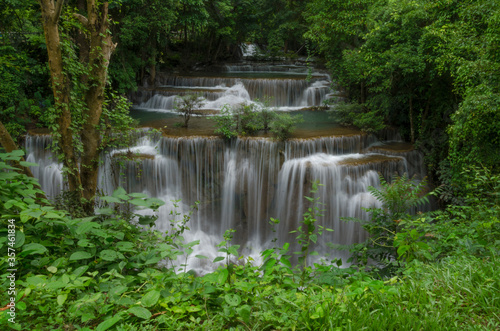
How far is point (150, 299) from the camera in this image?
2156 millimetres

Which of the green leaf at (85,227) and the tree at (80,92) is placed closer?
the green leaf at (85,227)

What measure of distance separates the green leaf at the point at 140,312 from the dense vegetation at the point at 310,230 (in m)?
0.01

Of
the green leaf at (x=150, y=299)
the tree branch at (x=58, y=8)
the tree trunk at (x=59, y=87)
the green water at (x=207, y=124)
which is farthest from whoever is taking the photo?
the green water at (x=207, y=124)

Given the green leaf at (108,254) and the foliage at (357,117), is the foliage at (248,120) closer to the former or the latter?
the foliage at (357,117)

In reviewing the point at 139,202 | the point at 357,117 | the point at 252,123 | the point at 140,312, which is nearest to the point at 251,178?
the point at 252,123

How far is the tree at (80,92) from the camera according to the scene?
4629 mm

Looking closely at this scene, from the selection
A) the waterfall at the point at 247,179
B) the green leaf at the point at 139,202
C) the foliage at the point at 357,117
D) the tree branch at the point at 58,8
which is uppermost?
the tree branch at the point at 58,8

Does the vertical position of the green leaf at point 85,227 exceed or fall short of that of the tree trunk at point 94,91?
it falls short

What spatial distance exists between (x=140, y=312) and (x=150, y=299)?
11cm

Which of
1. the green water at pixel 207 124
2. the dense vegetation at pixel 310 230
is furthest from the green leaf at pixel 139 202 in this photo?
the green water at pixel 207 124

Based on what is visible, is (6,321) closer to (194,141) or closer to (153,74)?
(194,141)

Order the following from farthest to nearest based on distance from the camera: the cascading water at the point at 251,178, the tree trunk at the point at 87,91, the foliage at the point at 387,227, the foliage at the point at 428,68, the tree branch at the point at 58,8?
1. the cascading water at the point at 251,178
2. the foliage at the point at 428,68
3. the tree trunk at the point at 87,91
4. the tree branch at the point at 58,8
5. the foliage at the point at 387,227

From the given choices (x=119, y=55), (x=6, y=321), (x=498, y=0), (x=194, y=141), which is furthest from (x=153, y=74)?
(x=6, y=321)

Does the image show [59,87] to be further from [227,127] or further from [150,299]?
[227,127]
